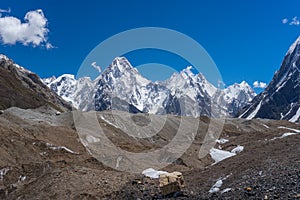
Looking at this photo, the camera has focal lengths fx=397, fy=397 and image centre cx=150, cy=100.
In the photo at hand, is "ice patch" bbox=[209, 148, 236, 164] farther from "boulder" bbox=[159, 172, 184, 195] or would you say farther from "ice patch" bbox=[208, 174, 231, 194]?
"boulder" bbox=[159, 172, 184, 195]

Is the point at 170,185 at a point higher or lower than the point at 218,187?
higher

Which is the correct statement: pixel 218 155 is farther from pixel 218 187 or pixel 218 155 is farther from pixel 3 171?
pixel 218 187

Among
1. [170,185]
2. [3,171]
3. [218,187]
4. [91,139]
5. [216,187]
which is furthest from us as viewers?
[91,139]

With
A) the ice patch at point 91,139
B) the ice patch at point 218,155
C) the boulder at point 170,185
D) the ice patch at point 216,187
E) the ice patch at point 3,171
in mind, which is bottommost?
the ice patch at point 216,187

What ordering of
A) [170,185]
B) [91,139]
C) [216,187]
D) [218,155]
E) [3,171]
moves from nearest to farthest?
1. [170,185]
2. [216,187]
3. [3,171]
4. [218,155]
5. [91,139]

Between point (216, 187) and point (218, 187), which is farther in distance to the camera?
point (216, 187)

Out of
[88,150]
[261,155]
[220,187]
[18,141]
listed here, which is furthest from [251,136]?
[220,187]

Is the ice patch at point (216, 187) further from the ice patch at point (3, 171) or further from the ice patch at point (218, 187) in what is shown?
the ice patch at point (3, 171)

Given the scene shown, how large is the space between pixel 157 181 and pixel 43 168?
16645 mm

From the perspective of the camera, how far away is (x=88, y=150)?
56.6 metres

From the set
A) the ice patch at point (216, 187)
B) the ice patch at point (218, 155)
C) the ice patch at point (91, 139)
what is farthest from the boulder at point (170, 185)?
the ice patch at point (91, 139)

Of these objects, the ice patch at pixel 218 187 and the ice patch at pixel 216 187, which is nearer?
the ice patch at pixel 218 187

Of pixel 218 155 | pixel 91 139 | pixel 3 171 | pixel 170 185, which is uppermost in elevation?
pixel 91 139

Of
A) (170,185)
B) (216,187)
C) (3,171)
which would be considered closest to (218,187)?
(216,187)
